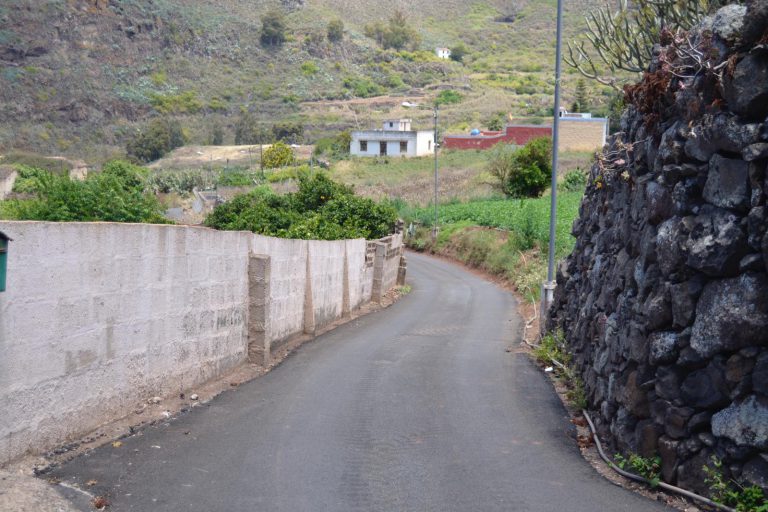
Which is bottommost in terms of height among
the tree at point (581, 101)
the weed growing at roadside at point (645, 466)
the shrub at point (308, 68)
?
the weed growing at roadside at point (645, 466)

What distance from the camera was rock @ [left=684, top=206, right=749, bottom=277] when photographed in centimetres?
733

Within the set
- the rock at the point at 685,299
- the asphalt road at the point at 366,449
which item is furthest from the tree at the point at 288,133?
the rock at the point at 685,299

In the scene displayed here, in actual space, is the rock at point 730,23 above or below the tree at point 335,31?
below

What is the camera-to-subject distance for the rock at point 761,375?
6.95 metres

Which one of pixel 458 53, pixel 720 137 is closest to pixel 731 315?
pixel 720 137

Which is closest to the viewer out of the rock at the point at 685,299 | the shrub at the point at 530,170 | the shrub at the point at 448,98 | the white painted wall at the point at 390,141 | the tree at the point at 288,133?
the rock at the point at 685,299

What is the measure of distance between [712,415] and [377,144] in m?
82.1

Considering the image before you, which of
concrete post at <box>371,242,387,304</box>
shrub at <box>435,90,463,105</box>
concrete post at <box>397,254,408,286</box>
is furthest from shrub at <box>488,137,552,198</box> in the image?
shrub at <box>435,90,463,105</box>

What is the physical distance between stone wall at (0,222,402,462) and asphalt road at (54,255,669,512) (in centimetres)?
53

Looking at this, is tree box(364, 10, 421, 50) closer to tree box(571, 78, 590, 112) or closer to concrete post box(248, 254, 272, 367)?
tree box(571, 78, 590, 112)

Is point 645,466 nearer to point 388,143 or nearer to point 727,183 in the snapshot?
point 727,183

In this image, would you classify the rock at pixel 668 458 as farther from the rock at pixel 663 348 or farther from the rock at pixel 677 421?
the rock at pixel 663 348

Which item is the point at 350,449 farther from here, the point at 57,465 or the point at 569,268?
the point at 569,268

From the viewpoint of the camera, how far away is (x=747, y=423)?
23.2 ft
